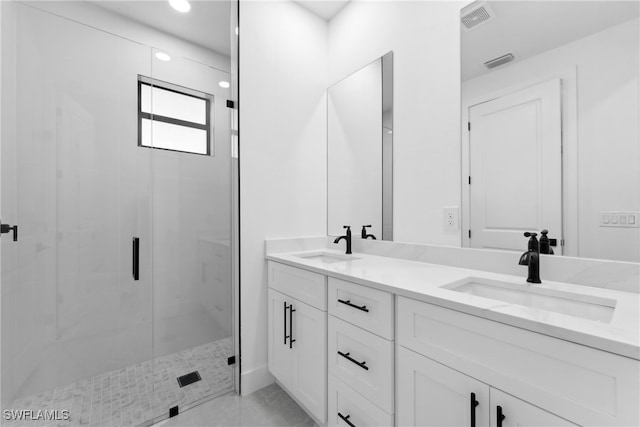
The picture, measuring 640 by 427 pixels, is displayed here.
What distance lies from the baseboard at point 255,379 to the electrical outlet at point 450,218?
1477 mm

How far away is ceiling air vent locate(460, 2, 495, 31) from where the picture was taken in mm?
1331

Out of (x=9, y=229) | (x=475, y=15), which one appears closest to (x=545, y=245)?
(x=475, y=15)

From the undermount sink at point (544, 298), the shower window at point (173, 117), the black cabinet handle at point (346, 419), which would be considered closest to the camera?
the undermount sink at point (544, 298)

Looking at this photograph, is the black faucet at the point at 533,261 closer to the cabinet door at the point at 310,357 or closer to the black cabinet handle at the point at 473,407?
the black cabinet handle at the point at 473,407

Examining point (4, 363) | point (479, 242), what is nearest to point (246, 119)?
point (479, 242)

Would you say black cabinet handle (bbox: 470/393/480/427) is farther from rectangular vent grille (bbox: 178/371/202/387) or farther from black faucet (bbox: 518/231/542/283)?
rectangular vent grille (bbox: 178/371/202/387)

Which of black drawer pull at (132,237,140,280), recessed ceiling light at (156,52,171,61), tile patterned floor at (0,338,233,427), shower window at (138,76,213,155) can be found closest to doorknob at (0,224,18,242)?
black drawer pull at (132,237,140,280)

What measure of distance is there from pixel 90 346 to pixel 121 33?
1890 millimetres

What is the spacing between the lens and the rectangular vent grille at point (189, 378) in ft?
5.67

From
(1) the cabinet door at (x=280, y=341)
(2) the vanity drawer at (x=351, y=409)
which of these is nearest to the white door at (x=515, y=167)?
(2) the vanity drawer at (x=351, y=409)

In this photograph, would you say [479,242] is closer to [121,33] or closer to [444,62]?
[444,62]

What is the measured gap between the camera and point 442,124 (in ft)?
4.92

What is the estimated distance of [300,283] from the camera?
1509 mm

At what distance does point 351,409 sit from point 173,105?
1980 mm
